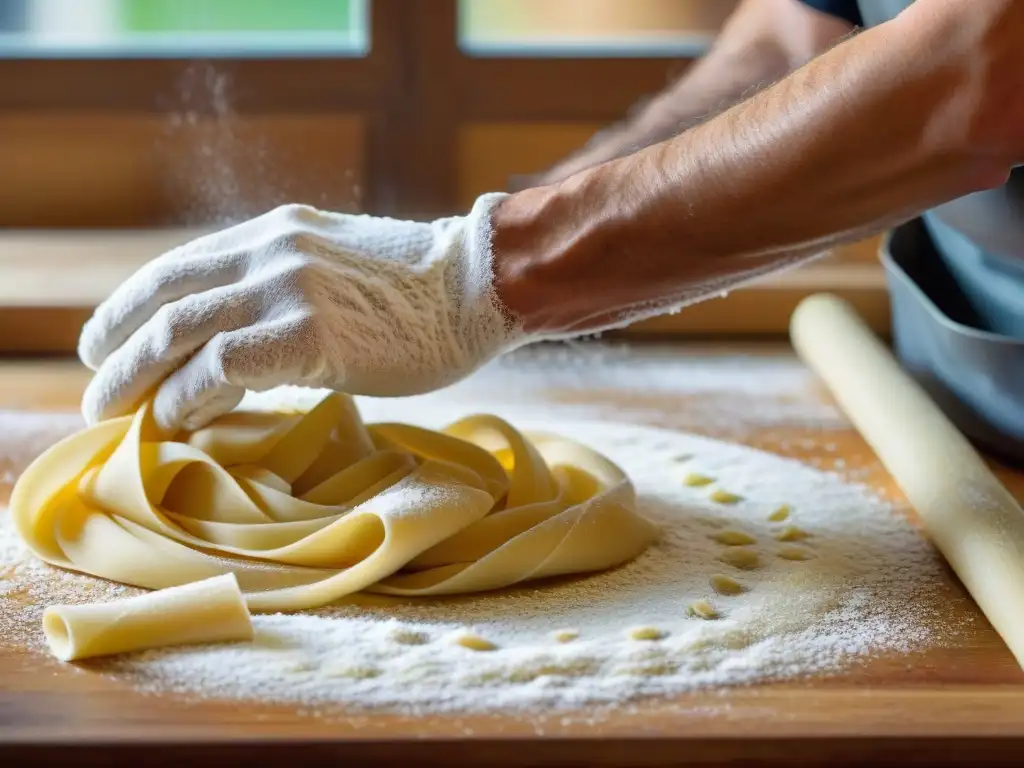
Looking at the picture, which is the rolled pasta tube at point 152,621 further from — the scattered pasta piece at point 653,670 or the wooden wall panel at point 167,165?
the wooden wall panel at point 167,165

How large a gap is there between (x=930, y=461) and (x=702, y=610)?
16.6 inches

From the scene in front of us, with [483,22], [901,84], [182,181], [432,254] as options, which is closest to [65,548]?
[432,254]

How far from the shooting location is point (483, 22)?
8.46 feet

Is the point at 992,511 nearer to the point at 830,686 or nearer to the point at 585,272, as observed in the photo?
the point at 830,686

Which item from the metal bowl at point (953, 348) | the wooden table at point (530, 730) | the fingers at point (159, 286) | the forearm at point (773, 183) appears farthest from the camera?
the metal bowl at point (953, 348)

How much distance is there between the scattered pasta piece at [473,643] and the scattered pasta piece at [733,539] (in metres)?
0.35

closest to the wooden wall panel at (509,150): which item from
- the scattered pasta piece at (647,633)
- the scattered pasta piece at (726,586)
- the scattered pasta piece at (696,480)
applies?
the scattered pasta piece at (696,480)

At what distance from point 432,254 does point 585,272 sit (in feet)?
0.49

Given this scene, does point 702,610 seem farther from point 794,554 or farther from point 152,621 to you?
point 152,621

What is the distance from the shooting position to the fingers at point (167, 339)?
3.78 ft

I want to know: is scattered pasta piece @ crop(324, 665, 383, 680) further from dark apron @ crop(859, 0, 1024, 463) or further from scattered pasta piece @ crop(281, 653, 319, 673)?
dark apron @ crop(859, 0, 1024, 463)

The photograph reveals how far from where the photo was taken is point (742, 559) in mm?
1228

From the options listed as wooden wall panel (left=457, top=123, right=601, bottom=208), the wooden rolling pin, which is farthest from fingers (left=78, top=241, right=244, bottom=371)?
wooden wall panel (left=457, top=123, right=601, bottom=208)

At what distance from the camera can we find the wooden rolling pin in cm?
113
